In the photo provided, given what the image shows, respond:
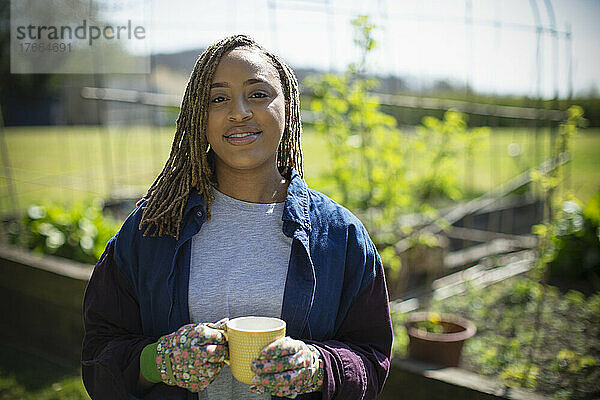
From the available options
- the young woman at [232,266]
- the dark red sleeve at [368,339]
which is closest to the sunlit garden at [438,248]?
the dark red sleeve at [368,339]

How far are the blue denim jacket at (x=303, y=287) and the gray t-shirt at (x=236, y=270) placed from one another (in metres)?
0.03

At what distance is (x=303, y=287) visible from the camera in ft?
4.94

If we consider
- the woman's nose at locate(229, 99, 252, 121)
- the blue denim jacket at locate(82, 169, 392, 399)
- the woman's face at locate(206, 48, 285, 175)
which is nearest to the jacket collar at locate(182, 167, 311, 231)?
the blue denim jacket at locate(82, 169, 392, 399)

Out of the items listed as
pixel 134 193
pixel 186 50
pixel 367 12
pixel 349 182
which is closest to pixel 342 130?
pixel 349 182

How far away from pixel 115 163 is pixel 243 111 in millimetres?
16771

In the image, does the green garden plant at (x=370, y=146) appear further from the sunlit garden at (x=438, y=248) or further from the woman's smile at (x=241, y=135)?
the woman's smile at (x=241, y=135)

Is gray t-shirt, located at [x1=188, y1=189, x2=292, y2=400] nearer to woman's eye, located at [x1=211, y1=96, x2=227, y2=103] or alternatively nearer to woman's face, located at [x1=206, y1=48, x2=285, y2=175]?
woman's face, located at [x1=206, y1=48, x2=285, y2=175]

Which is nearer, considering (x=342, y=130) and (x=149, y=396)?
(x=149, y=396)

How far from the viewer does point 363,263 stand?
1.56 meters

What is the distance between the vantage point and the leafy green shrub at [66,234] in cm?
457

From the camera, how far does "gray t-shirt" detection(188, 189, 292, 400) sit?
1.53 meters

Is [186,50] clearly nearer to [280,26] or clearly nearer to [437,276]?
[280,26]

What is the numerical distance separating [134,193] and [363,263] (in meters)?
7.40

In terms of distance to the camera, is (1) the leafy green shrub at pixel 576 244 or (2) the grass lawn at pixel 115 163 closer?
(1) the leafy green shrub at pixel 576 244
